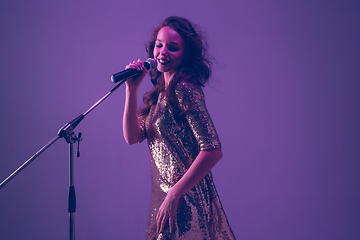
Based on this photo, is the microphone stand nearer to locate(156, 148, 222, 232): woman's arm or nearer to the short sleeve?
the short sleeve

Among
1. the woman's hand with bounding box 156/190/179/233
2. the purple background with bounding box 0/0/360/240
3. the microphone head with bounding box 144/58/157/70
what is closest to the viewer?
the woman's hand with bounding box 156/190/179/233

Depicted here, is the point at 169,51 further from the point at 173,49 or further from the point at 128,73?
the point at 128,73

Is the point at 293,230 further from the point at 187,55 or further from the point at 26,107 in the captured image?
the point at 26,107

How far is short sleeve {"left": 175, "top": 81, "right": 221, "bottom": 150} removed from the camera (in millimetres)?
1119

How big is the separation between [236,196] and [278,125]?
61 centimetres

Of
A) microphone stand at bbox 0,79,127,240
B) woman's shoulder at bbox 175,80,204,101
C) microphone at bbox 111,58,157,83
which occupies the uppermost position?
microphone at bbox 111,58,157,83

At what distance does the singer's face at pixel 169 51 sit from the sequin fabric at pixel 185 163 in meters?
0.15

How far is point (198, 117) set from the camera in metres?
1.14

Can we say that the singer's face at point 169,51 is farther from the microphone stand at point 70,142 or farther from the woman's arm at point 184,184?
the woman's arm at point 184,184

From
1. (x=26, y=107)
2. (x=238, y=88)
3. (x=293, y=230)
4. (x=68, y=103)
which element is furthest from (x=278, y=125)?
(x=26, y=107)

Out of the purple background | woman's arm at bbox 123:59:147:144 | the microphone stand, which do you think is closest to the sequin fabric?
woman's arm at bbox 123:59:147:144

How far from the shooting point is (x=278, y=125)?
98.5 inches

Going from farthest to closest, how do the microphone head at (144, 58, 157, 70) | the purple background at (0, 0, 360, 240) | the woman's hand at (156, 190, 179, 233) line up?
the purple background at (0, 0, 360, 240)
the microphone head at (144, 58, 157, 70)
the woman's hand at (156, 190, 179, 233)

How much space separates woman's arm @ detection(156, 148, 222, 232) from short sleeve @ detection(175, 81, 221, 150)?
0.04 meters
